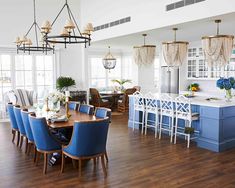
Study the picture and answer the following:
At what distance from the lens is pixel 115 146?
5.76 meters

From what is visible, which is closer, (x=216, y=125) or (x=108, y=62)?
(x=216, y=125)

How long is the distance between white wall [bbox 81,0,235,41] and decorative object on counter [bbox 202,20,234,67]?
0.54 metres

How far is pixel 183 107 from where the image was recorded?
583 centimetres

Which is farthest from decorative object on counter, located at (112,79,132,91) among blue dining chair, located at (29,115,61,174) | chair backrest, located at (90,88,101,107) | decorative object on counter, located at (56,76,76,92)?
blue dining chair, located at (29,115,61,174)

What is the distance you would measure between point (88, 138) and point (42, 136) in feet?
2.68

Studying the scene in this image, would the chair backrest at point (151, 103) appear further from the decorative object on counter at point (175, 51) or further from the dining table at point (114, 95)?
the dining table at point (114, 95)

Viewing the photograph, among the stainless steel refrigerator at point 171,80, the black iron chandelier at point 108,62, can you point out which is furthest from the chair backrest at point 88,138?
the black iron chandelier at point 108,62

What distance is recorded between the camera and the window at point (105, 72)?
498 inches

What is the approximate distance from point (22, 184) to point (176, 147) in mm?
3194

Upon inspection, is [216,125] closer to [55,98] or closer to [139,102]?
[139,102]

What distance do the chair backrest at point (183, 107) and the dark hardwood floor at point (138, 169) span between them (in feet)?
2.21

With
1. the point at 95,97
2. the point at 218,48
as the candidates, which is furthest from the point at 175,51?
the point at 95,97

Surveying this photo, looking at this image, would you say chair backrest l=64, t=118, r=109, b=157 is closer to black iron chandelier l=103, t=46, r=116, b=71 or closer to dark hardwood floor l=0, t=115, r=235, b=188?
dark hardwood floor l=0, t=115, r=235, b=188

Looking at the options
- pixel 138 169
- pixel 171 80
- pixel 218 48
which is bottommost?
pixel 138 169
